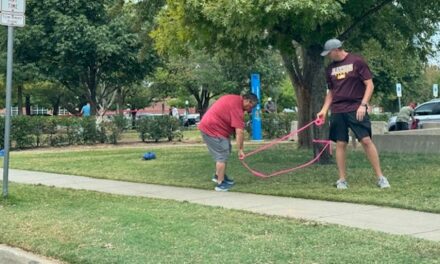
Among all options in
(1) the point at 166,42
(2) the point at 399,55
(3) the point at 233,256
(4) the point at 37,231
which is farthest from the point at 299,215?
(2) the point at 399,55

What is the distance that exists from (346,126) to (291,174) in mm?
2257

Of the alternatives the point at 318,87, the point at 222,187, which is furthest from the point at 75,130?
the point at 222,187

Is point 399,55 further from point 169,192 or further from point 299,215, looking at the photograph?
point 299,215

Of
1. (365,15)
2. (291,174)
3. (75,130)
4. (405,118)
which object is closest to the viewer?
(291,174)

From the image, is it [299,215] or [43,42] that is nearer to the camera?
[299,215]

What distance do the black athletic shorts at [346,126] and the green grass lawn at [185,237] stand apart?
2.31 meters

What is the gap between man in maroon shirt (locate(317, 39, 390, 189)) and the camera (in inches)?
345

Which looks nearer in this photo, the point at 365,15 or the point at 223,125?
the point at 223,125

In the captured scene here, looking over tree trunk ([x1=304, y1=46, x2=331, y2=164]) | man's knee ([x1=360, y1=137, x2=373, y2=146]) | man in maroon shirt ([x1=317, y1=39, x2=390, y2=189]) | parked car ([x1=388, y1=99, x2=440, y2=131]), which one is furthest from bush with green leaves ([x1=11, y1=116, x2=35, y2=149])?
man's knee ([x1=360, y1=137, x2=373, y2=146])

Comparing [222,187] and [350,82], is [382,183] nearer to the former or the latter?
[350,82]

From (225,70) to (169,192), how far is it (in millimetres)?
33597

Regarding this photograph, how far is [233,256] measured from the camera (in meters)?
5.33

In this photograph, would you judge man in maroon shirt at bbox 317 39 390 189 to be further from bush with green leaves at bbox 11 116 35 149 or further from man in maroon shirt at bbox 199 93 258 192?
bush with green leaves at bbox 11 116 35 149

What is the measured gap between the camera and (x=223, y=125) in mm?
9766
